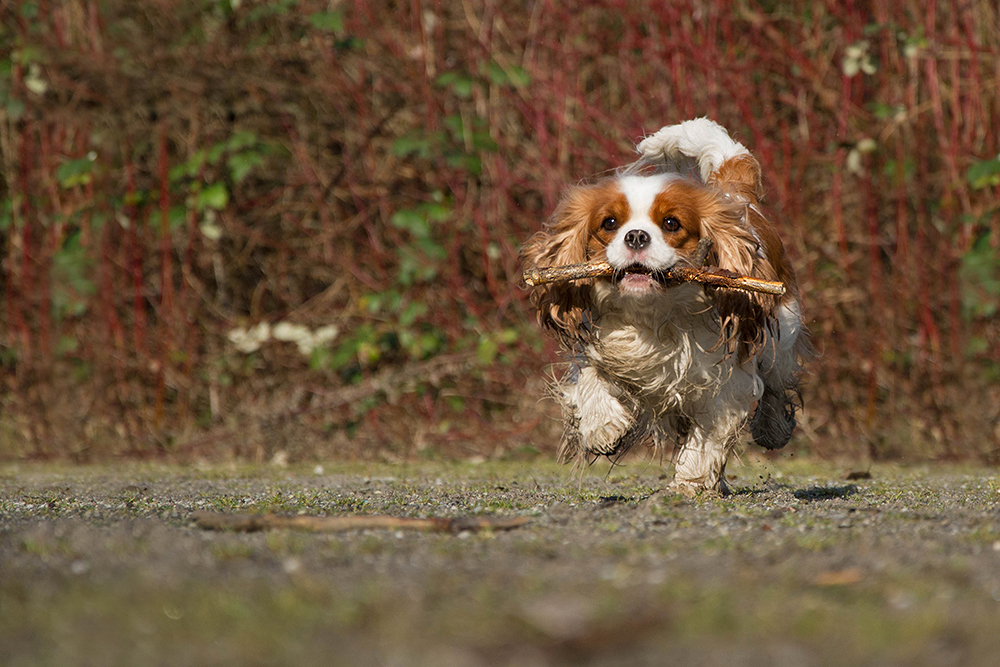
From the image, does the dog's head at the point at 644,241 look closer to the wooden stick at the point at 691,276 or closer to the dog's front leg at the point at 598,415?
the wooden stick at the point at 691,276

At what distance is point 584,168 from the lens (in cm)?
702

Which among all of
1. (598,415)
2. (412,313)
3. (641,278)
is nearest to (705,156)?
(641,278)

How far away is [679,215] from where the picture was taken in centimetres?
387

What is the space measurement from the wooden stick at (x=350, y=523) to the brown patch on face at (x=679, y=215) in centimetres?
131

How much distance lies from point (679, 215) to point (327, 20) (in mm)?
3965

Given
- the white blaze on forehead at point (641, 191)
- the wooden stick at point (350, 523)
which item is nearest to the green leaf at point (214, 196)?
the white blaze on forehead at point (641, 191)

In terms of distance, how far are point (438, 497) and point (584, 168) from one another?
138 inches

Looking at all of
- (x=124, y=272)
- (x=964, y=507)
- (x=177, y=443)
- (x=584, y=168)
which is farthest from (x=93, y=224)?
(x=964, y=507)

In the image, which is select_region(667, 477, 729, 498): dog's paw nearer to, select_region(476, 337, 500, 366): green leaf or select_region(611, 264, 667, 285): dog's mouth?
select_region(611, 264, 667, 285): dog's mouth

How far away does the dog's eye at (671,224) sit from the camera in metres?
3.86

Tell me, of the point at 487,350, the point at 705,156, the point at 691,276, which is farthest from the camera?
the point at 487,350

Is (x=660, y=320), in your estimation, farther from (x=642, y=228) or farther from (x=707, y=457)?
(x=707, y=457)

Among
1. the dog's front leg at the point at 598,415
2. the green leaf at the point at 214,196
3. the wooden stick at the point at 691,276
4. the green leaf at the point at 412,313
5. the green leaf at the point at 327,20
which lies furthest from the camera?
the green leaf at the point at 214,196

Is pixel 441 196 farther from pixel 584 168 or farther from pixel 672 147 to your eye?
pixel 672 147
